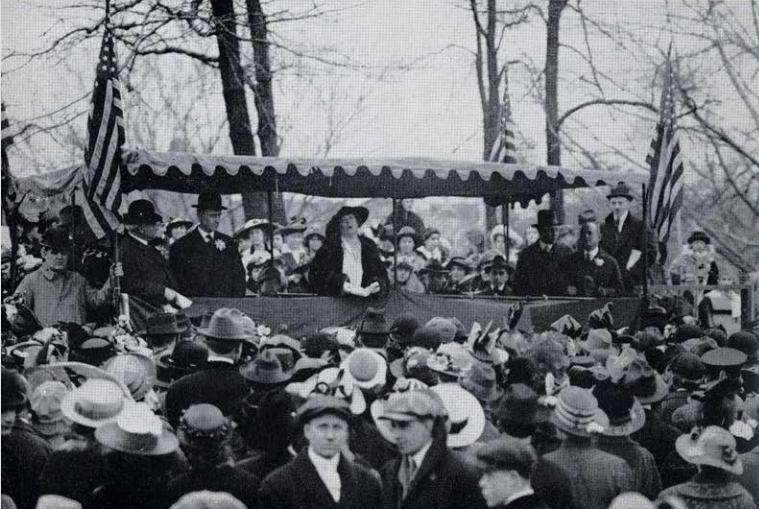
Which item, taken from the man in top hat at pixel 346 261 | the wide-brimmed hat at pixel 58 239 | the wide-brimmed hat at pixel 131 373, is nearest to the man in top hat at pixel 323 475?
the wide-brimmed hat at pixel 131 373

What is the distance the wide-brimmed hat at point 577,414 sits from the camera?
4.30 meters

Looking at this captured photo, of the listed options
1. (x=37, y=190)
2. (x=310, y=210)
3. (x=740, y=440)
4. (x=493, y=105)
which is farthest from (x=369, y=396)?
(x=310, y=210)

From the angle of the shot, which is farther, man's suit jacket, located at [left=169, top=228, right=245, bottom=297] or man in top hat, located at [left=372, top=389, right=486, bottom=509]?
man's suit jacket, located at [left=169, top=228, right=245, bottom=297]

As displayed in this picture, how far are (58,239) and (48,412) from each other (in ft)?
11.5

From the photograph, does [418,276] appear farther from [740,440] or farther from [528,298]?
[740,440]

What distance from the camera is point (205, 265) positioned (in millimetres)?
8578

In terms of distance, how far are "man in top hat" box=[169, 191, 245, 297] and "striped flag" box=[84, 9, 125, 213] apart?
0.88 metres

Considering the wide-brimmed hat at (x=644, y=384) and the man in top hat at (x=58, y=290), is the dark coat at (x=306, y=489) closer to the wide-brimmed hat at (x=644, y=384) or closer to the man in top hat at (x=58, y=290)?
the wide-brimmed hat at (x=644, y=384)

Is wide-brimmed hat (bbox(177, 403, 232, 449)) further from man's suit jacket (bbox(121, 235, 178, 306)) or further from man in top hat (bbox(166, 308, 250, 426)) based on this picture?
man's suit jacket (bbox(121, 235, 178, 306))

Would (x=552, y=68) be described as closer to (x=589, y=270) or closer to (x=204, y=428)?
(x=589, y=270)

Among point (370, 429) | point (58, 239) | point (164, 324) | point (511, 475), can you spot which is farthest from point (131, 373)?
point (58, 239)

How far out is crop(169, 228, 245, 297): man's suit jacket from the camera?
8555mm

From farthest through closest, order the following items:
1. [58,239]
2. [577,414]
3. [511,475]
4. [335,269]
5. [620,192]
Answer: [620,192], [335,269], [58,239], [577,414], [511,475]

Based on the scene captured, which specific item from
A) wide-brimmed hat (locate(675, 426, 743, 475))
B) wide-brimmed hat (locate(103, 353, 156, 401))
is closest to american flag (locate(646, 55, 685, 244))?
wide-brimmed hat (locate(675, 426, 743, 475))
